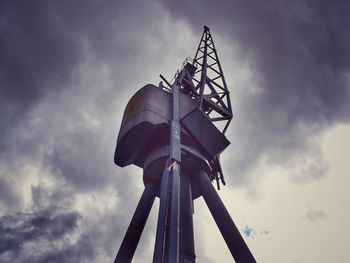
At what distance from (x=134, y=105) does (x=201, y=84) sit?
608 centimetres

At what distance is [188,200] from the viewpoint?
12.2 m

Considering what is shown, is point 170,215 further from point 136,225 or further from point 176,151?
point 136,225

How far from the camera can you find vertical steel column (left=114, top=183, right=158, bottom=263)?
38.0ft

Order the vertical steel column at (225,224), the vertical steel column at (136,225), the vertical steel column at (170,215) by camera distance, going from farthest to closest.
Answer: the vertical steel column at (136,225) < the vertical steel column at (225,224) < the vertical steel column at (170,215)

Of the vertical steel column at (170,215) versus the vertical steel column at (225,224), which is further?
the vertical steel column at (225,224)

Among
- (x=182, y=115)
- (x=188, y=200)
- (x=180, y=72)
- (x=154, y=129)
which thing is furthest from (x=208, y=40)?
(x=188, y=200)

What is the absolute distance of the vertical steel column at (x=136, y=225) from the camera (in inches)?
456

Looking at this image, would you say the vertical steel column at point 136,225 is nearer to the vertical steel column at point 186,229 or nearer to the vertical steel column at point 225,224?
the vertical steel column at point 186,229

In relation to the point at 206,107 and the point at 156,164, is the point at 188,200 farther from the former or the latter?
the point at 206,107

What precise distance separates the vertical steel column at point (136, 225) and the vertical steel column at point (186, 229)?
2070 mm

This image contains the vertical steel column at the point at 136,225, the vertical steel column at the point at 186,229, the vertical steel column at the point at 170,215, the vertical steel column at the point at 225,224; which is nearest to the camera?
the vertical steel column at the point at 170,215

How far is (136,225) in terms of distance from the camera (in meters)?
12.3

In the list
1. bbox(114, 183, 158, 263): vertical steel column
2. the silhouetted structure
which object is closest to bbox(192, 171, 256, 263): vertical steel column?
the silhouetted structure

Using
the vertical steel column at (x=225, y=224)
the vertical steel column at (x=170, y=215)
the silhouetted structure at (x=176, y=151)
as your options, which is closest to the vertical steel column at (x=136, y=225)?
the silhouetted structure at (x=176, y=151)
